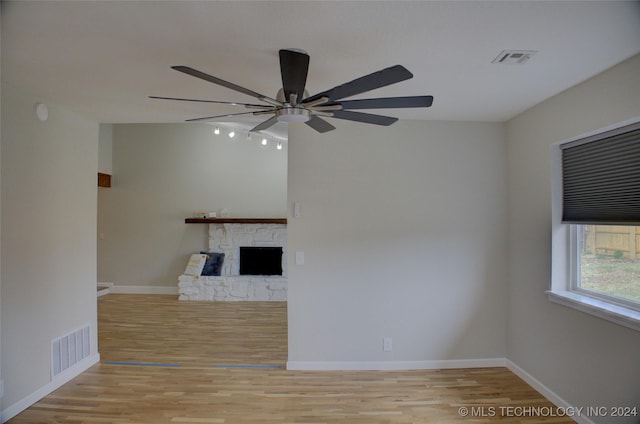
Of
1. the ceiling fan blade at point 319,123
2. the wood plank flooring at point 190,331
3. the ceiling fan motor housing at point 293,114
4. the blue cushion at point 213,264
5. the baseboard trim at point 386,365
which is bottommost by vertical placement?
the wood plank flooring at point 190,331

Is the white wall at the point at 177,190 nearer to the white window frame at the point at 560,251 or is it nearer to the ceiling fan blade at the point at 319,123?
the ceiling fan blade at the point at 319,123

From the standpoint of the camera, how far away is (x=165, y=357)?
10.6 feet

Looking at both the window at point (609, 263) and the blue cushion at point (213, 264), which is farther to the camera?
the blue cushion at point (213, 264)

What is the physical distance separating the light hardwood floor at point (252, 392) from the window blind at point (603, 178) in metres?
1.53

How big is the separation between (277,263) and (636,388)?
16.0 ft

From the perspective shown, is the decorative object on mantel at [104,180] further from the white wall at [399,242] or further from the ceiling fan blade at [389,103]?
the ceiling fan blade at [389,103]

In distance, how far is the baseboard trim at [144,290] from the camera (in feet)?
19.5

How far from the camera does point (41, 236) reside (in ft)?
8.24

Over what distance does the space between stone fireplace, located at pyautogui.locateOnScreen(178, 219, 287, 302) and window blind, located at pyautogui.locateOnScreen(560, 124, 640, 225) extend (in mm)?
4378

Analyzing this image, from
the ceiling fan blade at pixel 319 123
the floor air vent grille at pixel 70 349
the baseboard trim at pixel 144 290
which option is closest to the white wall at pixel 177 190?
the baseboard trim at pixel 144 290

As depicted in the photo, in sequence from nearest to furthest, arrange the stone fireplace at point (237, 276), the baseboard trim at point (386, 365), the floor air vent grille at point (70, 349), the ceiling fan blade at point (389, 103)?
the ceiling fan blade at point (389, 103), the floor air vent grille at point (70, 349), the baseboard trim at point (386, 365), the stone fireplace at point (237, 276)

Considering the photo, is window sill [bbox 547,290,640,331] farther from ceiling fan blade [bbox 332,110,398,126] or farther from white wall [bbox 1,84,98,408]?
white wall [bbox 1,84,98,408]

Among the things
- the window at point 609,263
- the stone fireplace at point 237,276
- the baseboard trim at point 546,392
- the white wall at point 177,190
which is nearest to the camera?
the window at point 609,263

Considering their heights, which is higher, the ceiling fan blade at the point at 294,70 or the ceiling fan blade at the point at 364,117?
the ceiling fan blade at the point at 294,70
